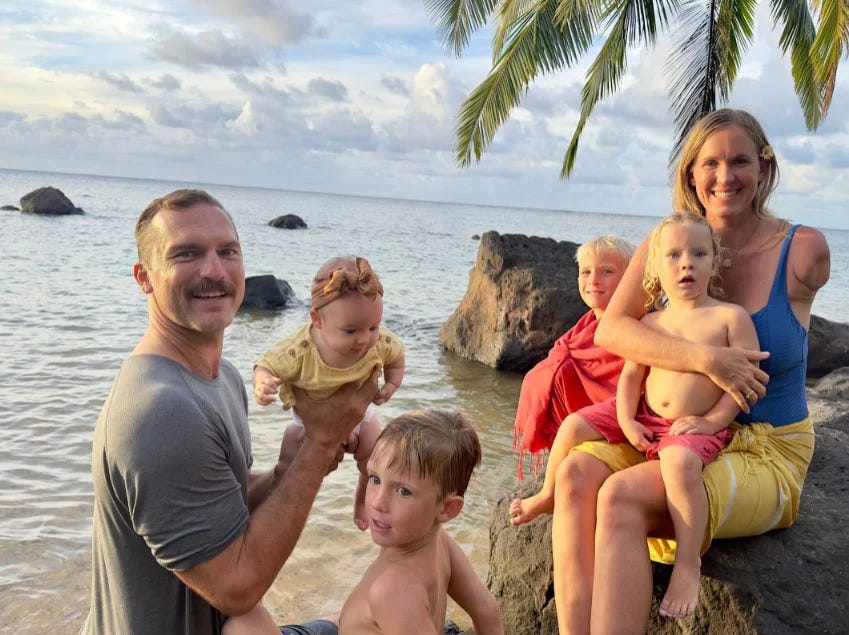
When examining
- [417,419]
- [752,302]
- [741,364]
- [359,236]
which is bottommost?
[359,236]

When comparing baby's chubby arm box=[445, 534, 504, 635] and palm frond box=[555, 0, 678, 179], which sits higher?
palm frond box=[555, 0, 678, 179]

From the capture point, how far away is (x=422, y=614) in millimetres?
2477

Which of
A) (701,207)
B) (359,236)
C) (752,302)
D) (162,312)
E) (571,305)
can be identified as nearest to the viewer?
(162,312)

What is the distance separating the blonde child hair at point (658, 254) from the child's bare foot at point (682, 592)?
3.73ft

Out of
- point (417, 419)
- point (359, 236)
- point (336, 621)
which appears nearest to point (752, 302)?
point (417, 419)

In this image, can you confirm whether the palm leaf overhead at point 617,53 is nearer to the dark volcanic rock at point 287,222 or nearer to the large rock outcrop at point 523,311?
the large rock outcrop at point 523,311

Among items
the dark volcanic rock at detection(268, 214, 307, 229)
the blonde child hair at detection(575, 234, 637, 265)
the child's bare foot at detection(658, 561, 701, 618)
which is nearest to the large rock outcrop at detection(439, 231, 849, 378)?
the blonde child hair at detection(575, 234, 637, 265)

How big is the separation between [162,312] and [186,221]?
0.30 m

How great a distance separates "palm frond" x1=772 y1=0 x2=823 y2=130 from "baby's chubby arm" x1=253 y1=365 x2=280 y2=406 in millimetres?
9763

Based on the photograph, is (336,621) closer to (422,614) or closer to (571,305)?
(422,614)

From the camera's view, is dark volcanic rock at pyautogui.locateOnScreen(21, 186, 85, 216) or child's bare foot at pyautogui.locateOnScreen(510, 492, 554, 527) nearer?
child's bare foot at pyautogui.locateOnScreen(510, 492, 554, 527)

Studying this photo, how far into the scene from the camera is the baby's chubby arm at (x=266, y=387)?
2.77m

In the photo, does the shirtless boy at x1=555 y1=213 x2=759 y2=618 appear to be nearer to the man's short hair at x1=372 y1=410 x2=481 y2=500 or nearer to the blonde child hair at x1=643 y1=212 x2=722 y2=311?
the blonde child hair at x1=643 y1=212 x2=722 y2=311

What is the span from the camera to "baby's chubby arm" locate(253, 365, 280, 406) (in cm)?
277
